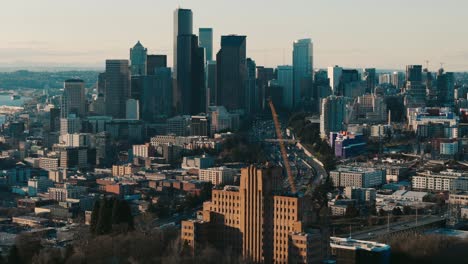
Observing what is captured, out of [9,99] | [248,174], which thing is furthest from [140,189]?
[9,99]

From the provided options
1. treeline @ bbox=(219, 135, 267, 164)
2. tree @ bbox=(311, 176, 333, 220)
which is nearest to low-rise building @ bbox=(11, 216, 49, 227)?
tree @ bbox=(311, 176, 333, 220)

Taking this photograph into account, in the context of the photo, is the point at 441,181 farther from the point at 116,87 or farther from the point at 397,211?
the point at 116,87

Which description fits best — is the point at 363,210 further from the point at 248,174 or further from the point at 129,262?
the point at 129,262

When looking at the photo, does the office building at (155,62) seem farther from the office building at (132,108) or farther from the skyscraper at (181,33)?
the office building at (132,108)

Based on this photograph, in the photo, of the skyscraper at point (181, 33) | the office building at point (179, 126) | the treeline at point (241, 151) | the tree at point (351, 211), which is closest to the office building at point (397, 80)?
the skyscraper at point (181, 33)

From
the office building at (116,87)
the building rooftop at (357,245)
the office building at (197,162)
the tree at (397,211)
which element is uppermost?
the office building at (116,87)

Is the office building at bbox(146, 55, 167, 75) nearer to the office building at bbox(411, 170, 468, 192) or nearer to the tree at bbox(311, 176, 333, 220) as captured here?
the tree at bbox(311, 176, 333, 220)
